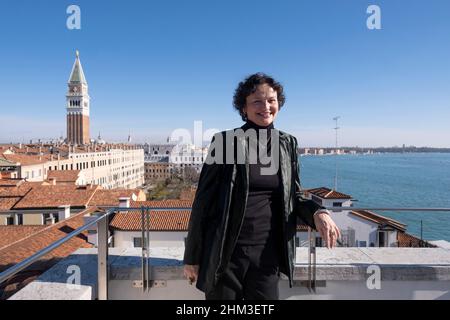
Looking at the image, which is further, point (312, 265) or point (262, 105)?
point (312, 265)

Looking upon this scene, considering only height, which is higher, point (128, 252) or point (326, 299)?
point (128, 252)

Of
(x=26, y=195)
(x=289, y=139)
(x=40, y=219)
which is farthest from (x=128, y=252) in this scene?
(x=26, y=195)

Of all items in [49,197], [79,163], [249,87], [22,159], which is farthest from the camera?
[79,163]

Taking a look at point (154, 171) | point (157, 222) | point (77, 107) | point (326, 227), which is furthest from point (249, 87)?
point (77, 107)

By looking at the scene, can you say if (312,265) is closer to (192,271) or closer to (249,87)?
(192,271)

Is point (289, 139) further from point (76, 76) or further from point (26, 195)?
point (76, 76)

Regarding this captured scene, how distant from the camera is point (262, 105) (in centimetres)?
214

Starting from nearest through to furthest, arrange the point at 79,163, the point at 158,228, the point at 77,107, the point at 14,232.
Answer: the point at 14,232
the point at 158,228
the point at 79,163
the point at 77,107

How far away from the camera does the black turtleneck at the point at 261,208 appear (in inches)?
81.4

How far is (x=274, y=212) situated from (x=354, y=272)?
1.18m

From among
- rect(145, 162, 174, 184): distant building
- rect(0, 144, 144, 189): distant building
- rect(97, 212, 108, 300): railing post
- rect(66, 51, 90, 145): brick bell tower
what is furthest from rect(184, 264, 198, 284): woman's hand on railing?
rect(145, 162, 174, 184): distant building

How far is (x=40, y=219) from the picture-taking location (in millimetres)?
21984

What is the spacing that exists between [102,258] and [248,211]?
142cm

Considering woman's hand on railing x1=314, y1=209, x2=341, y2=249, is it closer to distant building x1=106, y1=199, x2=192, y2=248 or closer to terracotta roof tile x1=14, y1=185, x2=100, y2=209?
distant building x1=106, y1=199, x2=192, y2=248
